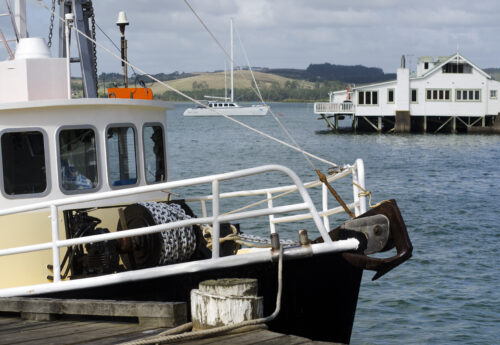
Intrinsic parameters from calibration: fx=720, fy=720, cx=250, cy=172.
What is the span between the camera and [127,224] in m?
7.55

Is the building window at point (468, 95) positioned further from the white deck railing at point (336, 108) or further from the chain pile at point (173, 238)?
the chain pile at point (173, 238)

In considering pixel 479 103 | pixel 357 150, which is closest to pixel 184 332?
pixel 357 150

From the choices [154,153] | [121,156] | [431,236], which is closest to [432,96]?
[431,236]

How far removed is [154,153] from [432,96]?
5894 centimetres

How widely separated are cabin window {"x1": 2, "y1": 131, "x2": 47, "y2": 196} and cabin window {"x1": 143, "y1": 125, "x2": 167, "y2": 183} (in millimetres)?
1299

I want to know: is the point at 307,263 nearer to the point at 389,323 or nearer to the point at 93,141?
the point at 93,141

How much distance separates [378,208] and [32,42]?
4519 millimetres

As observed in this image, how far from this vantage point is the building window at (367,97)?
66.1 meters

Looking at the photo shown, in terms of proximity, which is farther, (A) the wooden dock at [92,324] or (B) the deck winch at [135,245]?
(B) the deck winch at [135,245]

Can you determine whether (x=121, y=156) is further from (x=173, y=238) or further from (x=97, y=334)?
(x=97, y=334)

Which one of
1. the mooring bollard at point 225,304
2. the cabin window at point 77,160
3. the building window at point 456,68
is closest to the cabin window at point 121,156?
the cabin window at point 77,160

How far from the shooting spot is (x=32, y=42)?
8578 millimetres

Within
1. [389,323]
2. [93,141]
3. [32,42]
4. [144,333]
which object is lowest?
[389,323]

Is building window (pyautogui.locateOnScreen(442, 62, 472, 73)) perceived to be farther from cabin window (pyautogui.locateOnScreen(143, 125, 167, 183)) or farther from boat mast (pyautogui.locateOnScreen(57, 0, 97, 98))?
cabin window (pyautogui.locateOnScreen(143, 125, 167, 183))
